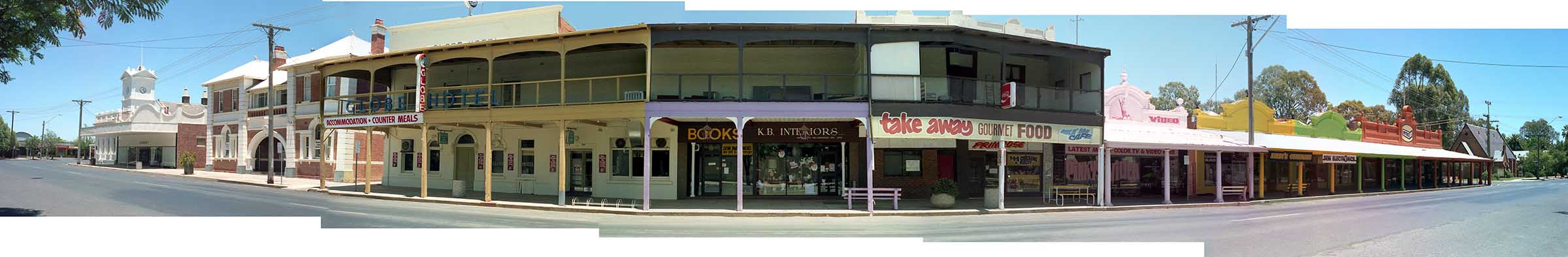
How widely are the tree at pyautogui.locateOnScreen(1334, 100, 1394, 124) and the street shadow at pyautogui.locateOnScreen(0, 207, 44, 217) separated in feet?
180

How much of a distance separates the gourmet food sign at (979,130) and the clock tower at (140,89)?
3973 cm

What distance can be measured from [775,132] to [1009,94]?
245 inches

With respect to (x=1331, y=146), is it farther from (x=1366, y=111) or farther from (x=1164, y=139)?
(x=1366, y=111)

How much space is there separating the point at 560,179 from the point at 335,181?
46.6 feet

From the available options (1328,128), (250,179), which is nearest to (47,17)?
(250,179)

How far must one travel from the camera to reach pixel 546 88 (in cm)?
2041

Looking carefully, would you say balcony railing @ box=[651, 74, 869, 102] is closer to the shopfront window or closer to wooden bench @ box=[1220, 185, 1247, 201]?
the shopfront window

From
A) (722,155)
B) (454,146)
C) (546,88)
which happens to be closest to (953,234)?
(722,155)

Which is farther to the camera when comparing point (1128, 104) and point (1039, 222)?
point (1128, 104)

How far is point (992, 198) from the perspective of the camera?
55.7 feet

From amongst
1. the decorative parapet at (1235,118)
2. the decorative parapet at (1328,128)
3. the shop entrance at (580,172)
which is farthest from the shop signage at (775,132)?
the decorative parapet at (1328,128)

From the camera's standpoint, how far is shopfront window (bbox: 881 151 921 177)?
64.7 feet

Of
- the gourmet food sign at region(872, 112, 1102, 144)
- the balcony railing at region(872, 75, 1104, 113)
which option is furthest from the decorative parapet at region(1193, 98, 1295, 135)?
the gourmet food sign at region(872, 112, 1102, 144)

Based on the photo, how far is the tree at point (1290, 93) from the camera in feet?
140
